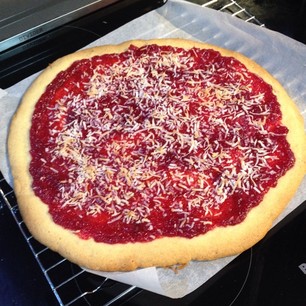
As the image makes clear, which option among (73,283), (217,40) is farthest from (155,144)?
(217,40)

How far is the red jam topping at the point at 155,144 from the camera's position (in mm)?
2143

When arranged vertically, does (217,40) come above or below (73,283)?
above

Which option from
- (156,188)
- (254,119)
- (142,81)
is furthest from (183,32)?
(156,188)

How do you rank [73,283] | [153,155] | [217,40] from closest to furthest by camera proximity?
[73,283] → [153,155] → [217,40]

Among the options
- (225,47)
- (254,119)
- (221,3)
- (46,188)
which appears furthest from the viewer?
(221,3)

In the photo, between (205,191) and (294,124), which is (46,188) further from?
(294,124)

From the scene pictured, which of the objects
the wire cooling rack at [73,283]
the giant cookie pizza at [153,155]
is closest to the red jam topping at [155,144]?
the giant cookie pizza at [153,155]

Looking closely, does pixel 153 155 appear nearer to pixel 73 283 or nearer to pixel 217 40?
pixel 73 283

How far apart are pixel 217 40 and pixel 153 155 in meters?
0.96

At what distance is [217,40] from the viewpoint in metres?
2.90

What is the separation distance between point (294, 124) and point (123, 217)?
949 millimetres

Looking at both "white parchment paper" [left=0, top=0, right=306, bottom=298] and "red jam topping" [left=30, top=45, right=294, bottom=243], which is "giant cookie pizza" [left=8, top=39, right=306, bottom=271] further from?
"white parchment paper" [left=0, top=0, right=306, bottom=298]

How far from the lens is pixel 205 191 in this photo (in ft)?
7.12

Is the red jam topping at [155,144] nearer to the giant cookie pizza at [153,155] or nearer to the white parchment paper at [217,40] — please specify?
the giant cookie pizza at [153,155]
